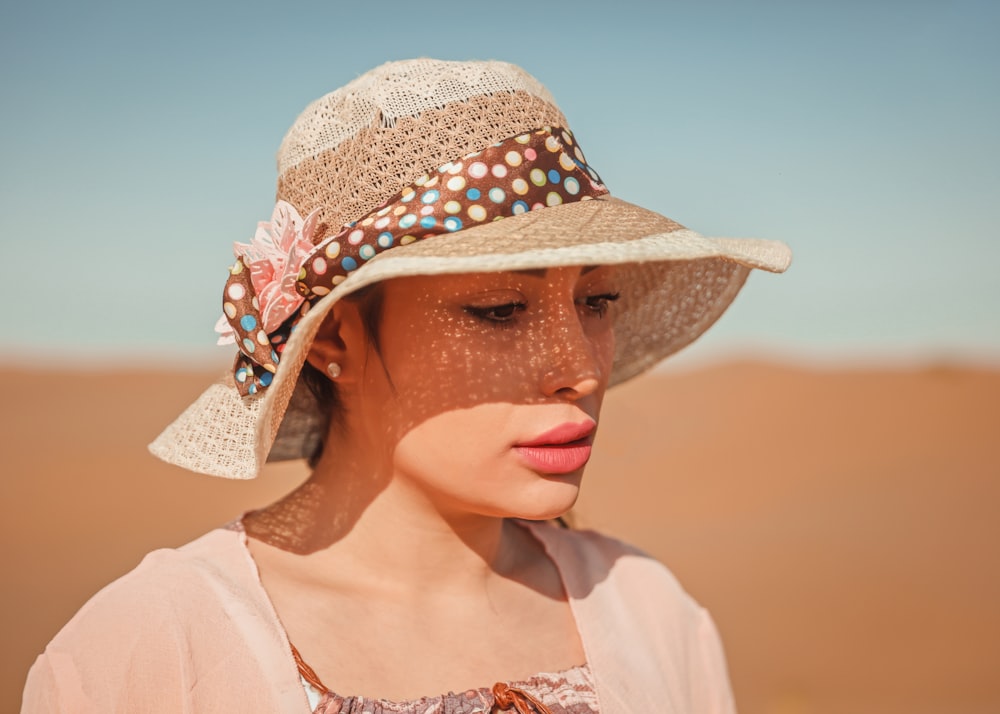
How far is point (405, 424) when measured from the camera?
1.88 m

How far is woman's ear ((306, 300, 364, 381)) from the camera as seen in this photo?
1.93 m

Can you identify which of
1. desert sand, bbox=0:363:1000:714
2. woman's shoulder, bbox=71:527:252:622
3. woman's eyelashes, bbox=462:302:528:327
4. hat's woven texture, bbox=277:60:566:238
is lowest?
desert sand, bbox=0:363:1000:714

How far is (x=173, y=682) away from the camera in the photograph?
163cm

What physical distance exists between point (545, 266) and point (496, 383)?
1.09ft

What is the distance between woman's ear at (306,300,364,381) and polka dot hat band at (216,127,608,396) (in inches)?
3.4

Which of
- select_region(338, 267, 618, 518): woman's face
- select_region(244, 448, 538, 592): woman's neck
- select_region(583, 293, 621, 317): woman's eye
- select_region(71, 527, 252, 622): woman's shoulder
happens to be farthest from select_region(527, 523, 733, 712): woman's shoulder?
select_region(71, 527, 252, 622): woman's shoulder

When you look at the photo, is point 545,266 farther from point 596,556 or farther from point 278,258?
point 596,556

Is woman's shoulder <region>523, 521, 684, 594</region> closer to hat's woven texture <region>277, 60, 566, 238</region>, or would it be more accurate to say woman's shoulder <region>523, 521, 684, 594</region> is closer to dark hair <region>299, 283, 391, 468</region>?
dark hair <region>299, 283, 391, 468</region>

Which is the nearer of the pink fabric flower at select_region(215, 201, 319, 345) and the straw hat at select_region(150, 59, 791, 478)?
the straw hat at select_region(150, 59, 791, 478)

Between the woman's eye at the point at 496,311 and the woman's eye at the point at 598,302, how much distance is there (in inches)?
9.1

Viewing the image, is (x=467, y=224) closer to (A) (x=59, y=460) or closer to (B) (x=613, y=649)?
(B) (x=613, y=649)

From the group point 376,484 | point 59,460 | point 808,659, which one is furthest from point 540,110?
point 59,460

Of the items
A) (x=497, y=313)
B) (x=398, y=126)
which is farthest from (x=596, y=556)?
(x=398, y=126)

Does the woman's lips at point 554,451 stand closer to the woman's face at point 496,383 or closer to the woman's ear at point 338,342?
the woman's face at point 496,383
